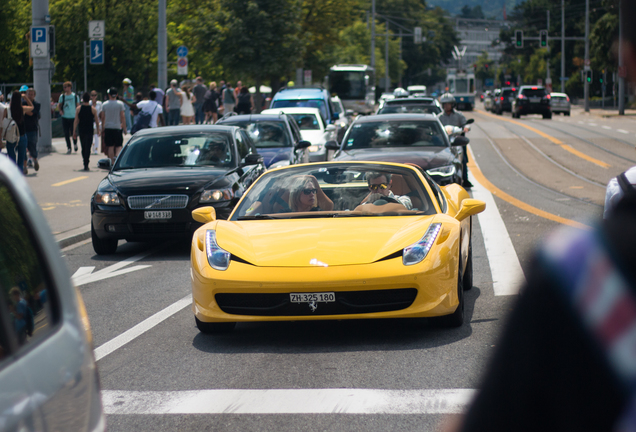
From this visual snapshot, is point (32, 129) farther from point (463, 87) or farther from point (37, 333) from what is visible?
point (463, 87)

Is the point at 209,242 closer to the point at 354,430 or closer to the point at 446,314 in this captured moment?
the point at 446,314

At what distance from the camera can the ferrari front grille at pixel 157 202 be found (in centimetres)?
1128

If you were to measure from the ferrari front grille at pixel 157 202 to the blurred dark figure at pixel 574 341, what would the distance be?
33.5 ft

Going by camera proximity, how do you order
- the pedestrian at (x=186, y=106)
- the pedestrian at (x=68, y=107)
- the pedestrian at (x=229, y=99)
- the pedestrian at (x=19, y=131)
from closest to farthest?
the pedestrian at (x=19, y=131), the pedestrian at (x=68, y=107), the pedestrian at (x=186, y=106), the pedestrian at (x=229, y=99)

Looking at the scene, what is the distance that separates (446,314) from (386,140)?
8.89 metres

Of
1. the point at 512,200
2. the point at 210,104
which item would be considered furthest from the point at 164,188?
the point at 210,104

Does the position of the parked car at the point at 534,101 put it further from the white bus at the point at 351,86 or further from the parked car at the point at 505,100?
the white bus at the point at 351,86

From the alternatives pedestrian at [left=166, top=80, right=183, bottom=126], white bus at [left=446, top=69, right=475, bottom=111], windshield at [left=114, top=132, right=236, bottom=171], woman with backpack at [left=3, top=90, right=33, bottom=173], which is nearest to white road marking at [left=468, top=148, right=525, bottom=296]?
windshield at [left=114, top=132, right=236, bottom=171]

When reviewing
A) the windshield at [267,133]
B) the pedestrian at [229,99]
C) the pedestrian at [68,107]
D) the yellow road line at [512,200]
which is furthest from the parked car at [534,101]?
the windshield at [267,133]

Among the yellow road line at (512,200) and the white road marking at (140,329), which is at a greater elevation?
the yellow road line at (512,200)

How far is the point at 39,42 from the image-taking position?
21625 millimetres

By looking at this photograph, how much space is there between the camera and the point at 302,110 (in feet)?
79.2

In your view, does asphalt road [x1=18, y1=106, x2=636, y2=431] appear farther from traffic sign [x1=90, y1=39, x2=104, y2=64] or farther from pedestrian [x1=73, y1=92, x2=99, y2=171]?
traffic sign [x1=90, y1=39, x2=104, y2=64]

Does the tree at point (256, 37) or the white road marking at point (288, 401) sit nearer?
the white road marking at point (288, 401)
